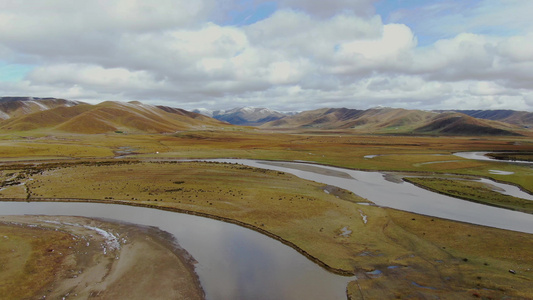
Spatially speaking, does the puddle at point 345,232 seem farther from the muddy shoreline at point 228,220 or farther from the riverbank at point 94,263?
the riverbank at point 94,263

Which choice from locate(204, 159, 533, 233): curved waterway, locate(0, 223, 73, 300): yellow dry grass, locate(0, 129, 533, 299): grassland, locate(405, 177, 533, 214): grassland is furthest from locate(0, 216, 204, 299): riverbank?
locate(405, 177, 533, 214): grassland

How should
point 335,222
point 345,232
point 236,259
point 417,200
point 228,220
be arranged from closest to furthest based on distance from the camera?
point 236,259 → point 345,232 → point 335,222 → point 228,220 → point 417,200

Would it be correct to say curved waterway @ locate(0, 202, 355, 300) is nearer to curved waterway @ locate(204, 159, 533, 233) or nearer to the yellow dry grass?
the yellow dry grass

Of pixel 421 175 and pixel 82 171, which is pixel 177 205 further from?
pixel 421 175

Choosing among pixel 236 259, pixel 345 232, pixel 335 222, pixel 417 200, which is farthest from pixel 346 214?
pixel 236 259

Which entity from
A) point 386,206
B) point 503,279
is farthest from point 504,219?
point 503,279

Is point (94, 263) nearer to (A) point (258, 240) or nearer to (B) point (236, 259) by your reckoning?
(B) point (236, 259)

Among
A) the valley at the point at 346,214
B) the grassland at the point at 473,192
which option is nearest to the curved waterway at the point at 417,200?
the grassland at the point at 473,192
